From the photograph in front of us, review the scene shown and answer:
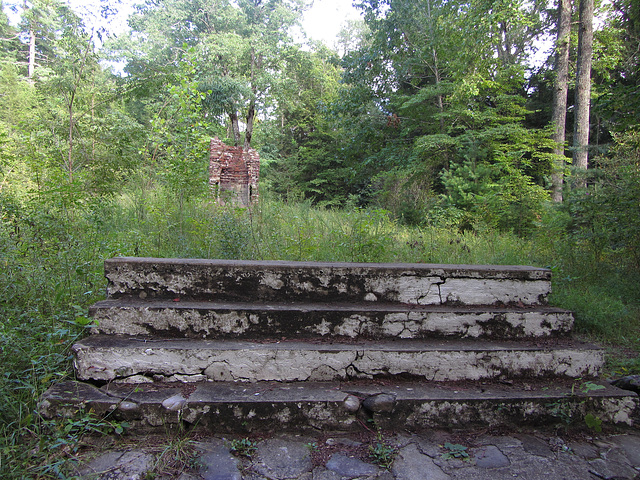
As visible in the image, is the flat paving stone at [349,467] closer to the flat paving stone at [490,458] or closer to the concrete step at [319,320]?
the flat paving stone at [490,458]

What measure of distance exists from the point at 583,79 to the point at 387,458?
12.1 metres

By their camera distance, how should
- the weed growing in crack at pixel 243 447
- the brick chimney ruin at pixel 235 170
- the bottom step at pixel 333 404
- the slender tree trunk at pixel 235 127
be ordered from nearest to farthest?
the weed growing in crack at pixel 243 447
the bottom step at pixel 333 404
the brick chimney ruin at pixel 235 170
the slender tree trunk at pixel 235 127

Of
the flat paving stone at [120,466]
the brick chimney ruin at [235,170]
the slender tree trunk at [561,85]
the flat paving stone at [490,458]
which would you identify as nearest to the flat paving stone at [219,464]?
the flat paving stone at [120,466]

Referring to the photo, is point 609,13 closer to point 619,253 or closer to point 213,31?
point 619,253

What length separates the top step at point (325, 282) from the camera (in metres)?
2.59

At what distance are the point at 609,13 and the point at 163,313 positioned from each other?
61.6 ft

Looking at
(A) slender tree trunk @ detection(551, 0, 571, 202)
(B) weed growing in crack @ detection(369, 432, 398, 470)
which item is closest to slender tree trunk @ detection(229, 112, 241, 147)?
(A) slender tree trunk @ detection(551, 0, 571, 202)

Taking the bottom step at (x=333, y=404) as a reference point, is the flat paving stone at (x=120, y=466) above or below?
below

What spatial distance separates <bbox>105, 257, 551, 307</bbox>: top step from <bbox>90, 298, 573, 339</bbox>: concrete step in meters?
0.08

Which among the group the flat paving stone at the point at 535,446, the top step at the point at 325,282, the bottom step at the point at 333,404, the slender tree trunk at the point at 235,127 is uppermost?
the slender tree trunk at the point at 235,127

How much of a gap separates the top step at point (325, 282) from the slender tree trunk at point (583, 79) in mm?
8590

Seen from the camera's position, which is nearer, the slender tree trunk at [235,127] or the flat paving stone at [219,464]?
the flat paving stone at [219,464]

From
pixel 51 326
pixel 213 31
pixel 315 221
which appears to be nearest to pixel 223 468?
pixel 51 326

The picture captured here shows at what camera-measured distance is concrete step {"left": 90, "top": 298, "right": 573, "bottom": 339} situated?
2.40 m
